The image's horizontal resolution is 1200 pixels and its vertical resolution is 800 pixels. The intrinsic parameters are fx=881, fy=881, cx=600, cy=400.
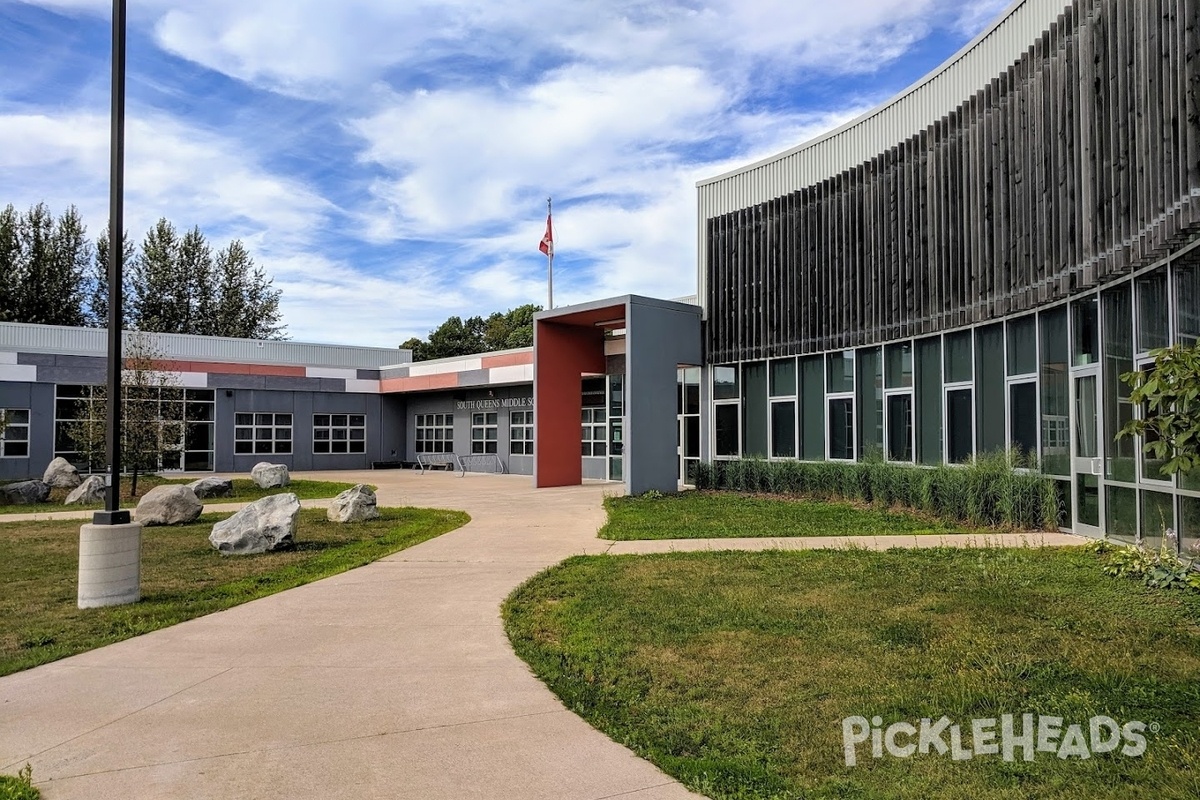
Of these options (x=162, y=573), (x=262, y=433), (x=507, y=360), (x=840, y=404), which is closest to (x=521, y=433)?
(x=507, y=360)

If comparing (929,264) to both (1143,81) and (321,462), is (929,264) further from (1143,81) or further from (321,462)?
(321,462)

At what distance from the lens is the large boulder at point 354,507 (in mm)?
16719

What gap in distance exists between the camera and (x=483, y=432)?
3641 cm

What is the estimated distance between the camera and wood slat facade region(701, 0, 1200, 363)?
9.41m

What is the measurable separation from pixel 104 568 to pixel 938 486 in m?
12.4

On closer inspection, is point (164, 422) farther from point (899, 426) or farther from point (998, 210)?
point (998, 210)

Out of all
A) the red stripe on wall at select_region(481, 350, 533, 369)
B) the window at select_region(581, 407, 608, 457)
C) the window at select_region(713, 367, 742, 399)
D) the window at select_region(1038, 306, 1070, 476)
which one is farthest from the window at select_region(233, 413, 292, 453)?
the window at select_region(1038, 306, 1070, 476)

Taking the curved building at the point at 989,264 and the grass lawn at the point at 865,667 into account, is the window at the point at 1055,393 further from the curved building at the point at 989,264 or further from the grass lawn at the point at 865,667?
the grass lawn at the point at 865,667

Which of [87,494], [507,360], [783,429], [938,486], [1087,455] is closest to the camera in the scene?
[1087,455]

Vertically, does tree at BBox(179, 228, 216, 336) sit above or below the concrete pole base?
above

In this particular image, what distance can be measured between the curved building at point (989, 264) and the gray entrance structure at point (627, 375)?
5.94 feet

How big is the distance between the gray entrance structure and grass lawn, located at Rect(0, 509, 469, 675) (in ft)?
18.8

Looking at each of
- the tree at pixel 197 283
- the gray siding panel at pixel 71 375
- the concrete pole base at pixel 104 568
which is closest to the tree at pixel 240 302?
the tree at pixel 197 283

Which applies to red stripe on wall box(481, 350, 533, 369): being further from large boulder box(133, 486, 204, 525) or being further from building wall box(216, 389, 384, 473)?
large boulder box(133, 486, 204, 525)
